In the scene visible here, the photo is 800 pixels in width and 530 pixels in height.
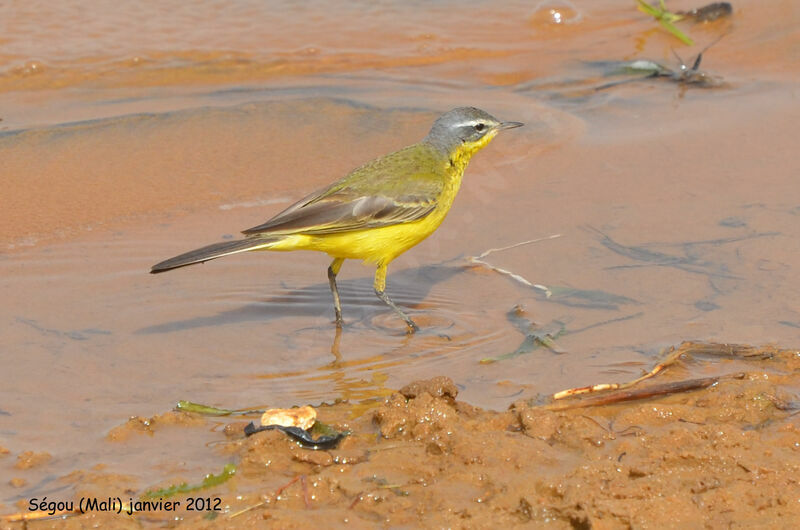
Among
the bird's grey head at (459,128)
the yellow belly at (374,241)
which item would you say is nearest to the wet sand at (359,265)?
the yellow belly at (374,241)

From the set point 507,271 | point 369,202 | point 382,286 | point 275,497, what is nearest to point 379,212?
point 369,202

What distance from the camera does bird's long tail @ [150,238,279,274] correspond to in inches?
265

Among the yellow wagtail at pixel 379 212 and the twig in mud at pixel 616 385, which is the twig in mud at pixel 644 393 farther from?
the yellow wagtail at pixel 379 212

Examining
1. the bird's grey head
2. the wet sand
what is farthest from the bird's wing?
the wet sand

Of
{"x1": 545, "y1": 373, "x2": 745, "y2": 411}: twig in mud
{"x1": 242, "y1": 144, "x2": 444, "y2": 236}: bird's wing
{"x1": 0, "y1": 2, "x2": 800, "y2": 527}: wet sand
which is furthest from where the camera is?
{"x1": 242, "y1": 144, "x2": 444, "y2": 236}: bird's wing

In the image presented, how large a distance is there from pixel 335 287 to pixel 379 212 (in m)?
0.65

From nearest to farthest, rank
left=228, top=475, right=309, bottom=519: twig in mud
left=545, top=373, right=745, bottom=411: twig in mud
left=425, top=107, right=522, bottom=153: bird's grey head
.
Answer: left=228, top=475, right=309, bottom=519: twig in mud, left=545, top=373, right=745, bottom=411: twig in mud, left=425, top=107, right=522, bottom=153: bird's grey head

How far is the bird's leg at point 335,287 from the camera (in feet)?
23.5

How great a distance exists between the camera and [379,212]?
24.8ft

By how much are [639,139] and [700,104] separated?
3.96ft

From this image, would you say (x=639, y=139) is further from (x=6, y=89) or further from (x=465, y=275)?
(x=6, y=89)

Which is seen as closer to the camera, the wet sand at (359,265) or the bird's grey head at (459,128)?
the wet sand at (359,265)

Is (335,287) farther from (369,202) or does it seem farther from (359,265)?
(359,265)

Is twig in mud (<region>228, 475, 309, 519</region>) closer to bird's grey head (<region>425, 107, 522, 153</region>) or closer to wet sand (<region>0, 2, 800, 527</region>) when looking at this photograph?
wet sand (<region>0, 2, 800, 527</region>)
